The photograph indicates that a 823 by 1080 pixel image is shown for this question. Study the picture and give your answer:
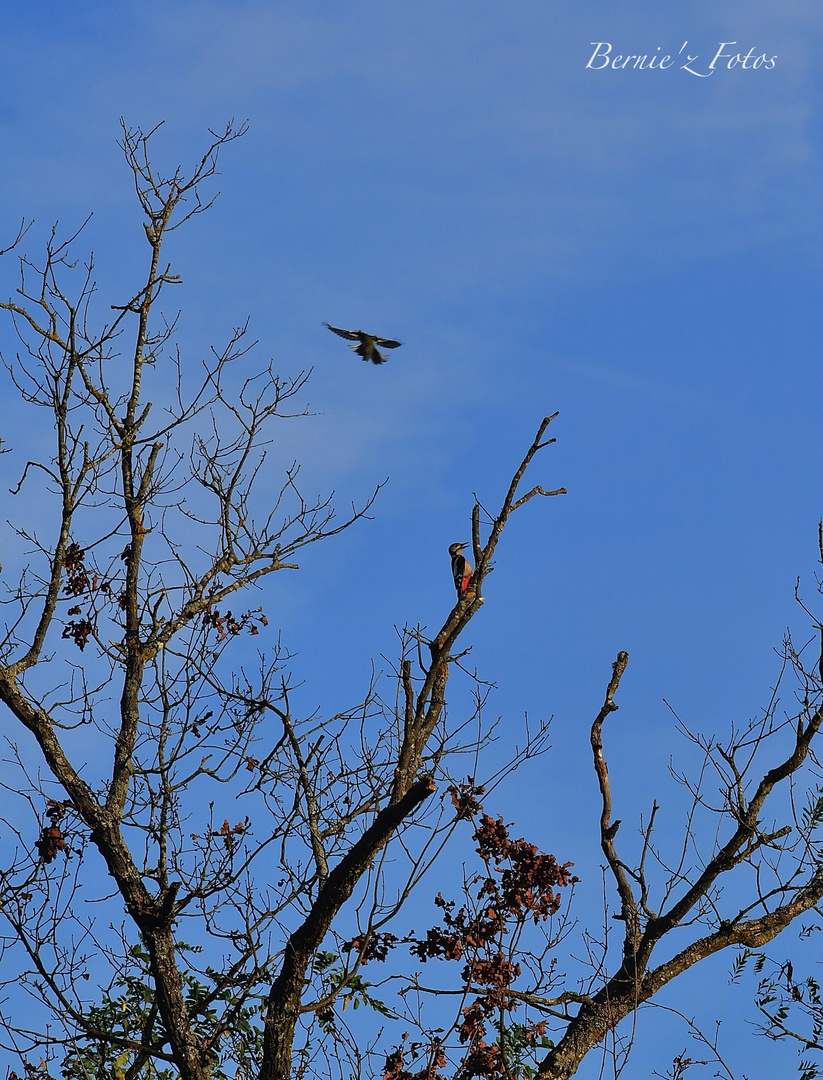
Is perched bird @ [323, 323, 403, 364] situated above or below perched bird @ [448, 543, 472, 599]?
above

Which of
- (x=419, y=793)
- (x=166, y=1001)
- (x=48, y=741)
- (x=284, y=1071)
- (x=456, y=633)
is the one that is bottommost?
(x=284, y=1071)

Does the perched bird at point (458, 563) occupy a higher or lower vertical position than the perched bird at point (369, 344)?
lower

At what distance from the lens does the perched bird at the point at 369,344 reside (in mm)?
10836

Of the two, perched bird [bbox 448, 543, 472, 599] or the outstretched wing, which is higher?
the outstretched wing

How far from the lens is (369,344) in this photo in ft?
35.8

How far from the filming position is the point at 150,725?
780cm

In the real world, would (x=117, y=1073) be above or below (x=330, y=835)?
below

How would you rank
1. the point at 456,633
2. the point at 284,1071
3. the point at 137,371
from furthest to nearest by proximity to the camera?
the point at 137,371, the point at 456,633, the point at 284,1071

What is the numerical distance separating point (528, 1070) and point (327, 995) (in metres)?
1.30

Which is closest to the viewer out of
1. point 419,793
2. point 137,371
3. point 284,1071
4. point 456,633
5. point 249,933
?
point 419,793

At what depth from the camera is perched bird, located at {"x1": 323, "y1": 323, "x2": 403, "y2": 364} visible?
10.8 m

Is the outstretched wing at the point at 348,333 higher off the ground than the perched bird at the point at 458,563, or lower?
higher

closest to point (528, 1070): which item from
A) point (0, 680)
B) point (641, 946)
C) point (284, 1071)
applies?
point (641, 946)

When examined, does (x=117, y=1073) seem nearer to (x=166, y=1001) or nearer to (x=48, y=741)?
(x=166, y=1001)
